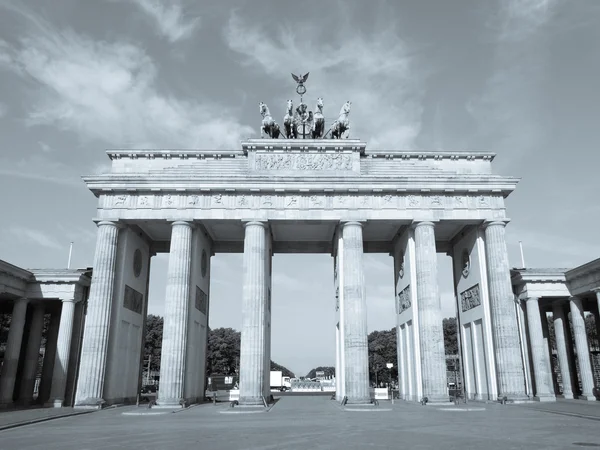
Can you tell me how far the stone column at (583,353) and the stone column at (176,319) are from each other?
29587mm

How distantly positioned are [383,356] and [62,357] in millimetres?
74063

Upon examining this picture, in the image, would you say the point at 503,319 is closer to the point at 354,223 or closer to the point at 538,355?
the point at 538,355

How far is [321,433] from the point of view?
57.9 feet

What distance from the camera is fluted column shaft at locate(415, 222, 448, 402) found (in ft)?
108

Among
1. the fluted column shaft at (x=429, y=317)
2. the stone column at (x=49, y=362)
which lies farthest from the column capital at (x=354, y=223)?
the stone column at (x=49, y=362)

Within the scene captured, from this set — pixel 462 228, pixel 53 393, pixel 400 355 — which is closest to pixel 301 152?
pixel 462 228

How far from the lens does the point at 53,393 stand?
116 feet

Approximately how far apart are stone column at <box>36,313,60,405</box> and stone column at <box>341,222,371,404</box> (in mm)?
23635

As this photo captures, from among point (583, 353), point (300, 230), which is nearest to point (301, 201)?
point (300, 230)

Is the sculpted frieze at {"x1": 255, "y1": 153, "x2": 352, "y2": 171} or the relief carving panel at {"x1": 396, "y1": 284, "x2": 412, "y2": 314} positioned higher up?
the sculpted frieze at {"x1": 255, "y1": 153, "x2": 352, "y2": 171}

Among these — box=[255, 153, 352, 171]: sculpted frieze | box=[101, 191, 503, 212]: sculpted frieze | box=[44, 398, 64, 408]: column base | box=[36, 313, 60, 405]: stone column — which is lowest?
box=[44, 398, 64, 408]: column base

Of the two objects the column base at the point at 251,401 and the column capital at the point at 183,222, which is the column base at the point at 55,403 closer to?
the column base at the point at 251,401

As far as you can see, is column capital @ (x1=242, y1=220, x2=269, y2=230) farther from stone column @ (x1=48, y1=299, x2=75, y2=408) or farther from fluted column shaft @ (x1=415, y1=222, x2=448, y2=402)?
stone column @ (x1=48, y1=299, x2=75, y2=408)

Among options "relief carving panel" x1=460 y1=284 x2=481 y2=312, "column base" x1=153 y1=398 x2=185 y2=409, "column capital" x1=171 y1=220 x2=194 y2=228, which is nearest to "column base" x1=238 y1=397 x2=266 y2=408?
"column base" x1=153 y1=398 x2=185 y2=409
